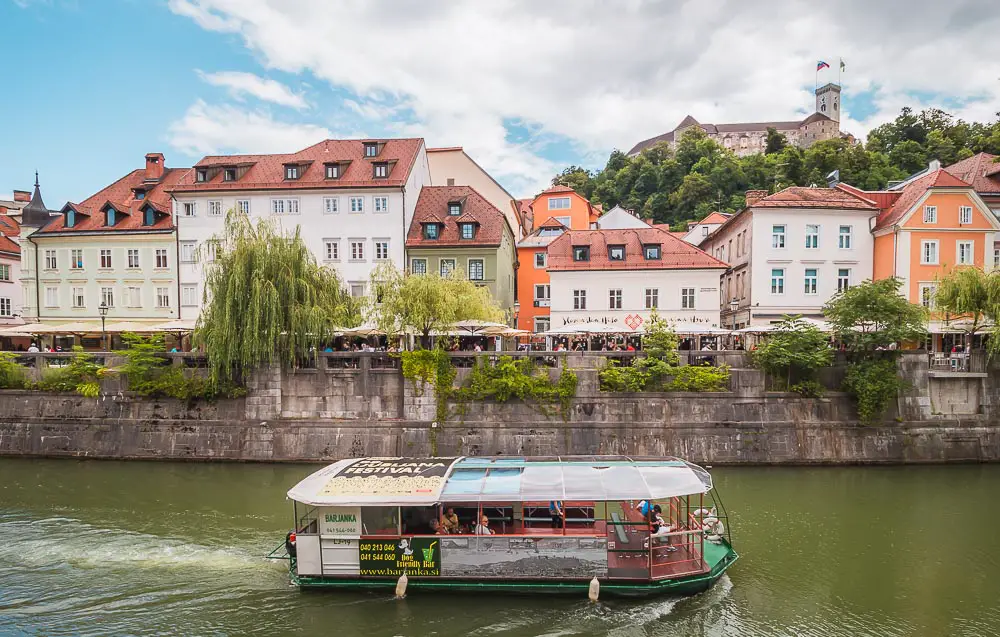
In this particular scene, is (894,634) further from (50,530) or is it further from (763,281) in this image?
(763,281)

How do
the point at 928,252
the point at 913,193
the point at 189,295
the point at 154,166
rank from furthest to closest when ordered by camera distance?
the point at 154,166, the point at 189,295, the point at 913,193, the point at 928,252

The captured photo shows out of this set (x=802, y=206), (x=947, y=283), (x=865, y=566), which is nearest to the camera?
(x=865, y=566)

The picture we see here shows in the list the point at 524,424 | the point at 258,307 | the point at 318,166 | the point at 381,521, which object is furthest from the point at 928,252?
the point at 318,166

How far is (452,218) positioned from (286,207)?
1013cm

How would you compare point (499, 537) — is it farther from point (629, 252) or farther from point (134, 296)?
point (134, 296)

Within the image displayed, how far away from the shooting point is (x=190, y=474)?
22922 mm

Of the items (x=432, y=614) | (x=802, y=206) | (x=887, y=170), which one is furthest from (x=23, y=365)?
(x=887, y=170)

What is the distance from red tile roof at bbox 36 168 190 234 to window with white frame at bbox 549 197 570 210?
27.8 meters

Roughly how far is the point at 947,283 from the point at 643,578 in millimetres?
22600

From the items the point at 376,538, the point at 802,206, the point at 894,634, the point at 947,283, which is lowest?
the point at 894,634

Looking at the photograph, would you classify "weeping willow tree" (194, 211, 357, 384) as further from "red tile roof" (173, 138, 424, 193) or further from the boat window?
the boat window

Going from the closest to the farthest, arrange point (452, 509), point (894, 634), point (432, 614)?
point (894, 634) → point (432, 614) → point (452, 509)

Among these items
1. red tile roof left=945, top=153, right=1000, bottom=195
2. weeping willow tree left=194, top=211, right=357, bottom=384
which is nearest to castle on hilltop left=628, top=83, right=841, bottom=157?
red tile roof left=945, top=153, right=1000, bottom=195

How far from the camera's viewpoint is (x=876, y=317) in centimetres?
2370
